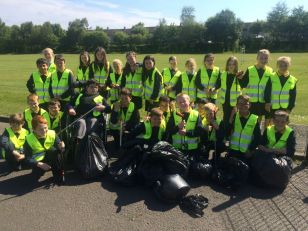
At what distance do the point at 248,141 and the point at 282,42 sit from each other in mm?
76641

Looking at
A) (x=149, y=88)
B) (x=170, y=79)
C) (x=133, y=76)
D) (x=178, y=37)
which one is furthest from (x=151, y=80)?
(x=178, y=37)

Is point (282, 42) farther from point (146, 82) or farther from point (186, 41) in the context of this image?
point (146, 82)

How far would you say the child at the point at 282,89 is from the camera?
6414 millimetres

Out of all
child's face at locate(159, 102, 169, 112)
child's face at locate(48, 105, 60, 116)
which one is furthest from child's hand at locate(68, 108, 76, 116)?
child's face at locate(159, 102, 169, 112)

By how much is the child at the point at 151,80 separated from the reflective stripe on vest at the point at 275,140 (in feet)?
8.74

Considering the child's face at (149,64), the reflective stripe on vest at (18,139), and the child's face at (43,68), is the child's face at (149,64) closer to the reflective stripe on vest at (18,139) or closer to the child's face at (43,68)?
the child's face at (43,68)

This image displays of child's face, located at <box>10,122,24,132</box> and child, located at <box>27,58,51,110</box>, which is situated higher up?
child, located at <box>27,58,51,110</box>

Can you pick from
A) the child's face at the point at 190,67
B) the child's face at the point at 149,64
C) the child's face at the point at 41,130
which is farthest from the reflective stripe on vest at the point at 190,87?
the child's face at the point at 41,130

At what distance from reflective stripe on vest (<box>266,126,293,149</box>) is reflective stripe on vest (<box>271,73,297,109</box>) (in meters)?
1.05

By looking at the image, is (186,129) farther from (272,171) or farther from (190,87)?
(190,87)

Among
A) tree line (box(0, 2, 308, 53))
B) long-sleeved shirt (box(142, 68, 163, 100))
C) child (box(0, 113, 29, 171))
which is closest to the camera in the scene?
child (box(0, 113, 29, 171))

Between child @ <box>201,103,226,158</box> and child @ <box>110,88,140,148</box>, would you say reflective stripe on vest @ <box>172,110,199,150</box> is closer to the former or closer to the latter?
child @ <box>201,103,226,158</box>

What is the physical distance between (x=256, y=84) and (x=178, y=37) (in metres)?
78.4

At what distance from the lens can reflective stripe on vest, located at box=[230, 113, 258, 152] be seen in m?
5.73
